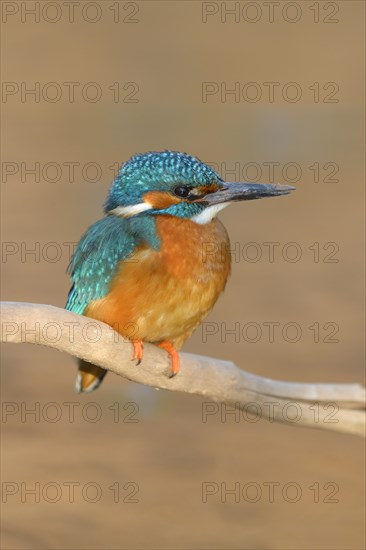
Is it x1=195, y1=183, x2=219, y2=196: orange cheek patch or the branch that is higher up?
x1=195, y1=183, x2=219, y2=196: orange cheek patch

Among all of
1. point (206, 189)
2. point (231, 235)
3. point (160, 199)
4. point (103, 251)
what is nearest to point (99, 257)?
point (103, 251)

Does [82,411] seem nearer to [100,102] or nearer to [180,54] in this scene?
[100,102]

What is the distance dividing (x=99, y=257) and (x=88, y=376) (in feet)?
1.20

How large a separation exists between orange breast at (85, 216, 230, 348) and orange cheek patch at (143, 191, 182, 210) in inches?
1.6

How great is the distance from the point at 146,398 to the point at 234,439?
0.51m

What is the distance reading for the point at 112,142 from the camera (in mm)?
7820

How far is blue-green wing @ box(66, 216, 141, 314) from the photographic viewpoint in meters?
3.01

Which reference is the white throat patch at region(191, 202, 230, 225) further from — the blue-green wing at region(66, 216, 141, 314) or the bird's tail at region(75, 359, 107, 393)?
the bird's tail at region(75, 359, 107, 393)

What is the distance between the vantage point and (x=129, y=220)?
3.02 metres

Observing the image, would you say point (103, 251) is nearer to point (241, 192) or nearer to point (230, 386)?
point (241, 192)

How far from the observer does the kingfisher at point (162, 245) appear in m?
2.96

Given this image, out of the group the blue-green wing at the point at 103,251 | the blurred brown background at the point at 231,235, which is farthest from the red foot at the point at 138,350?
the blurred brown background at the point at 231,235

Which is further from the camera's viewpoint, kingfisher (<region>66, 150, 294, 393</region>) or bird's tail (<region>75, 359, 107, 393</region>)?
bird's tail (<region>75, 359, 107, 393</region>)

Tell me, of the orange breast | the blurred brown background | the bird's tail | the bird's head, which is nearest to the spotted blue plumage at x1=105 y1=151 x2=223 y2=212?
the bird's head
